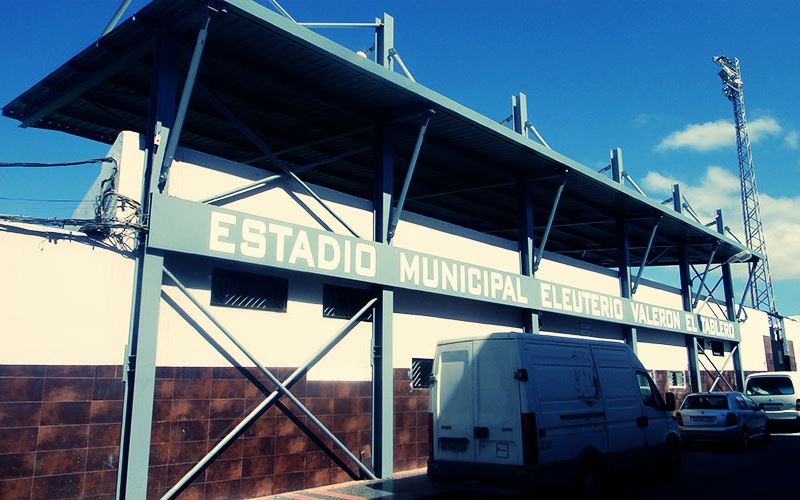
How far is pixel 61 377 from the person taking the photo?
25.7 ft

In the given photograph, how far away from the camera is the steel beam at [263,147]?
408 inches

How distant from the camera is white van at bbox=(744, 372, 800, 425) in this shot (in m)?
19.8

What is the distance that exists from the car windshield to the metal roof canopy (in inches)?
227

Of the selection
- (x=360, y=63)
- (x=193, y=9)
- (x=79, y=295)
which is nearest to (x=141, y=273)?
(x=79, y=295)

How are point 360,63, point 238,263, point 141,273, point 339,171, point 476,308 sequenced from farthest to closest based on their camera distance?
1. point 339,171
2. point 476,308
3. point 360,63
4. point 238,263
5. point 141,273

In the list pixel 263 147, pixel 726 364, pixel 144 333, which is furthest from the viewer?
pixel 726 364

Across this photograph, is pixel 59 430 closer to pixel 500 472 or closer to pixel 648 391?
pixel 500 472

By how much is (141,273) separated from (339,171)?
8.70 meters

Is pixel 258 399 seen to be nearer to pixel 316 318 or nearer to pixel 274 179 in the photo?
pixel 316 318

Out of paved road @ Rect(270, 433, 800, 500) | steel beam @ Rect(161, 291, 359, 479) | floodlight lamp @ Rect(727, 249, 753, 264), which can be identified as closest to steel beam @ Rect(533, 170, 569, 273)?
paved road @ Rect(270, 433, 800, 500)

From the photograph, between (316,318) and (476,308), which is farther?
(476,308)

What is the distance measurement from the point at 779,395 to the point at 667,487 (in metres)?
12.2

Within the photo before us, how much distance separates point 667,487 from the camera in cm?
1065

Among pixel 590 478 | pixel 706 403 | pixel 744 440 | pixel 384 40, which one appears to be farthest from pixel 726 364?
pixel 384 40
